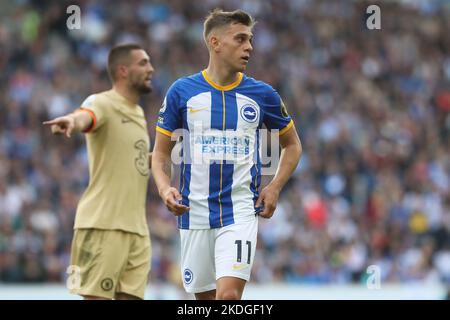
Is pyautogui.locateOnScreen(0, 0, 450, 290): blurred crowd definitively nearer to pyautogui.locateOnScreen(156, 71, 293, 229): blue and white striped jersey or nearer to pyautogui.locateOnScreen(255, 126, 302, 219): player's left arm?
pyautogui.locateOnScreen(255, 126, 302, 219): player's left arm

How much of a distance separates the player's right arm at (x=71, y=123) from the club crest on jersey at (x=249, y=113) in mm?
1279

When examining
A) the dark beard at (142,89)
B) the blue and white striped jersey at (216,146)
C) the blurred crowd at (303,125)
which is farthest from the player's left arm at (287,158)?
the blurred crowd at (303,125)

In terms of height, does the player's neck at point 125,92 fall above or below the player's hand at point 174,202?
above

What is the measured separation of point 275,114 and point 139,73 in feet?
6.65

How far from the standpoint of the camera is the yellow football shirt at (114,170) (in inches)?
340

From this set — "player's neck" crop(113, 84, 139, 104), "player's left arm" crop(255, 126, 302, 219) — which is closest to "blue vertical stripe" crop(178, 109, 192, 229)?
"player's left arm" crop(255, 126, 302, 219)

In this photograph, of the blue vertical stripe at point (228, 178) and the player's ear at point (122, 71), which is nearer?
the blue vertical stripe at point (228, 178)

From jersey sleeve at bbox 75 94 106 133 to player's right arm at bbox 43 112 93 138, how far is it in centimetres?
4

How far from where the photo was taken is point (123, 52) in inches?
362

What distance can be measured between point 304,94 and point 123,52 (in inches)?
466

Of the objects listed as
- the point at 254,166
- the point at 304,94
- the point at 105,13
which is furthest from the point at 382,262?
the point at 254,166

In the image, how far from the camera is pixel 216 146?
7.27m

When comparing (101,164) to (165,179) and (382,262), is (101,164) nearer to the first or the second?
(165,179)

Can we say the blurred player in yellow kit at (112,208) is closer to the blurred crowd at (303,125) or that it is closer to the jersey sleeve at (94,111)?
the jersey sleeve at (94,111)
